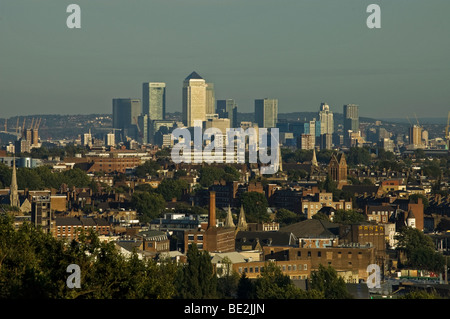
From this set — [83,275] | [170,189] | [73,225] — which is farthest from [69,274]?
[170,189]

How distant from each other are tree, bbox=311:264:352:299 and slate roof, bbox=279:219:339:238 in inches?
640

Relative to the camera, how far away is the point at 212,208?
2825 inches

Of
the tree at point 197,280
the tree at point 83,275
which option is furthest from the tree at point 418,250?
the tree at point 83,275

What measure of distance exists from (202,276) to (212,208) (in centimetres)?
2488

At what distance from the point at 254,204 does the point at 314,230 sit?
28.8 m

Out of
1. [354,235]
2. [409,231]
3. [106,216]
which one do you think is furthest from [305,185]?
[354,235]

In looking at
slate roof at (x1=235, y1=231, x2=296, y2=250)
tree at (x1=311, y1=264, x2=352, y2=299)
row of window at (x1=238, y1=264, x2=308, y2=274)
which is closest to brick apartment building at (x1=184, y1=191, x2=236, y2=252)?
slate roof at (x1=235, y1=231, x2=296, y2=250)

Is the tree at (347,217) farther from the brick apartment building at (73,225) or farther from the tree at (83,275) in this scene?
the tree at (83,275)

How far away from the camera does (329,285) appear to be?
46.9 meters

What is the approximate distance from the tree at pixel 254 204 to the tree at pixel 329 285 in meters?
40.7

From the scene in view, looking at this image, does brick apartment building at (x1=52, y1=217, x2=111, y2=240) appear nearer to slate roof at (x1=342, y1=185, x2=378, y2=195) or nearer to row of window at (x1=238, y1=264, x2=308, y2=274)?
row of window at (x1=238, y1=264, x2=308, y2=274)

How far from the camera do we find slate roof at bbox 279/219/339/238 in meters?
66.6

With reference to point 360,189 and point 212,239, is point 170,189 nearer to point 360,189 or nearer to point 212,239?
point 360,189
